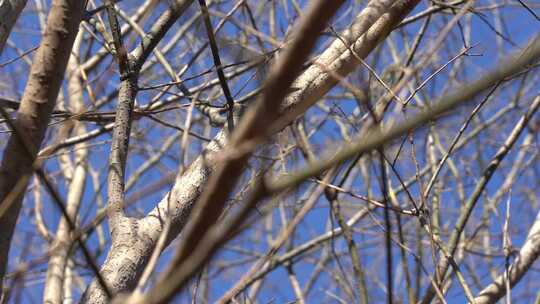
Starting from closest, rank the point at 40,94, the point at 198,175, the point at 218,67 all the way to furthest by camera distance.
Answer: the point at 40,94
the point at 198,175
the point at 218,67

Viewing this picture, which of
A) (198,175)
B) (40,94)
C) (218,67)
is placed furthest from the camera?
(218,67)

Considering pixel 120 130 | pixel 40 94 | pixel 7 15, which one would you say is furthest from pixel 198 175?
pixel 7 15

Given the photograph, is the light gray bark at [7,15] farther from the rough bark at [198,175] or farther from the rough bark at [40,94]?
the rough bark at [198,175]

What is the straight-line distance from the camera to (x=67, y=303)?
339 cm

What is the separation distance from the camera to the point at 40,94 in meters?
1.33

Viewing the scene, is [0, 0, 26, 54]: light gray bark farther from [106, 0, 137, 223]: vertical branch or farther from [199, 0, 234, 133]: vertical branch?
[199, 0, 234, 133]: vertical branch

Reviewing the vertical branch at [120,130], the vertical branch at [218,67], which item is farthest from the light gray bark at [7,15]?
the vertical branch at [218,67]

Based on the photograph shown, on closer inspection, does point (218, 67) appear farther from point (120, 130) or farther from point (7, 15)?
point (7, 15)

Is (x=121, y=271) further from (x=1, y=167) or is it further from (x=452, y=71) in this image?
(x=452, y=71)

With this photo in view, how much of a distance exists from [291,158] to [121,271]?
1.79 meters

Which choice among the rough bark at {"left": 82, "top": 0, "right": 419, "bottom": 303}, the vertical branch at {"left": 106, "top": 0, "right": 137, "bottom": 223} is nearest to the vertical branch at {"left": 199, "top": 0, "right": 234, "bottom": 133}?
the rough bark at {"left": 82, "top": 0, "right": 419, "bottom": 303}

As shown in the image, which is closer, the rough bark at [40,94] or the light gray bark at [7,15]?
the rough bark at [40,94]

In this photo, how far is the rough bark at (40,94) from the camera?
4.34ft

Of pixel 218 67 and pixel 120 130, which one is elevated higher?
pixel 218 67
